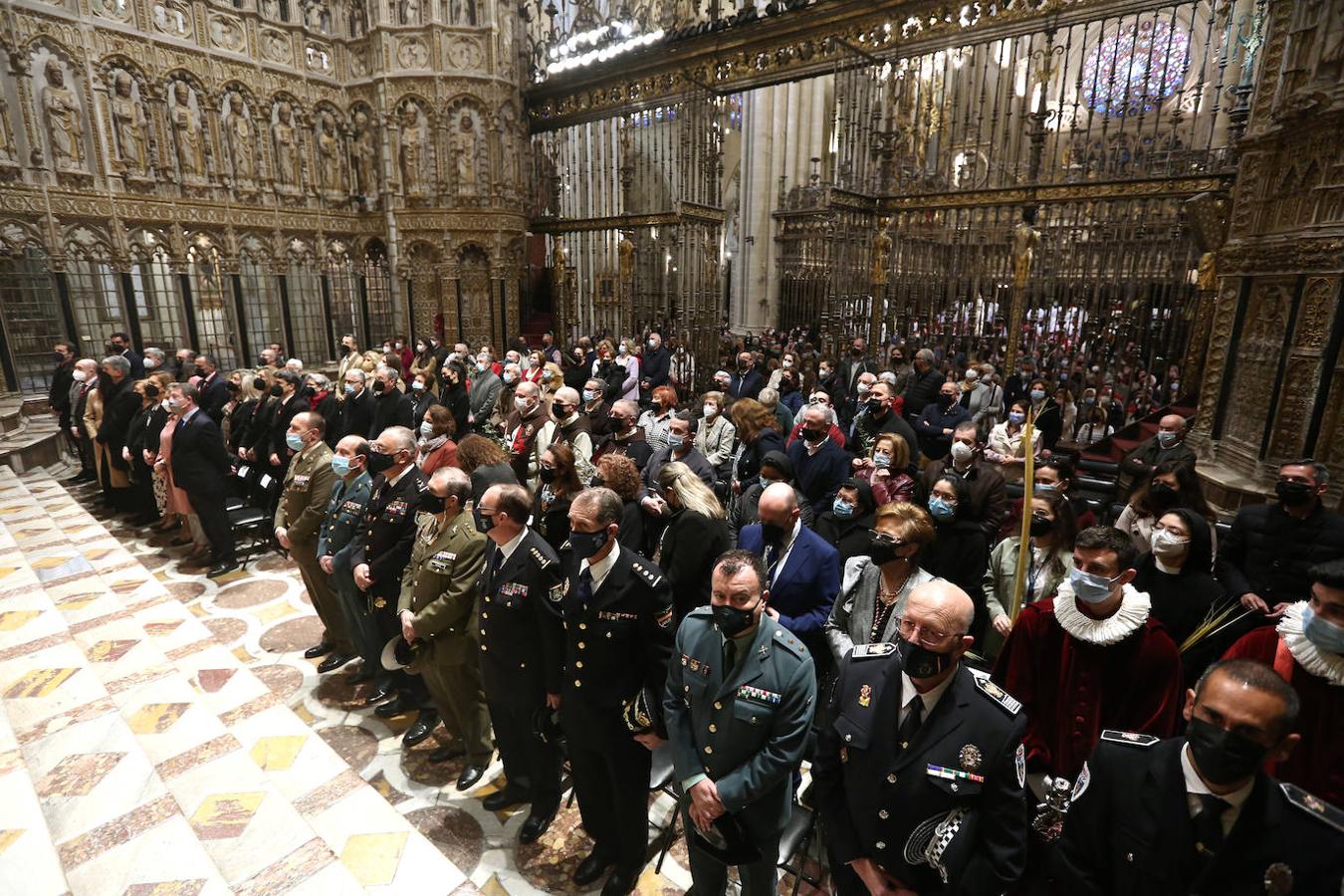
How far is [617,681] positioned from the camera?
272cm

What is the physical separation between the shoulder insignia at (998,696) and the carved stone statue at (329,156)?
1514cm

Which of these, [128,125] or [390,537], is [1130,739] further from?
[128,125]

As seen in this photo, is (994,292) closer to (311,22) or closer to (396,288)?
(396,288)

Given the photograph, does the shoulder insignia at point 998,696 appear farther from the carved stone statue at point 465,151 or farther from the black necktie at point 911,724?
the carved stone statue at point 465,151

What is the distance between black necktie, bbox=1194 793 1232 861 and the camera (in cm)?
152

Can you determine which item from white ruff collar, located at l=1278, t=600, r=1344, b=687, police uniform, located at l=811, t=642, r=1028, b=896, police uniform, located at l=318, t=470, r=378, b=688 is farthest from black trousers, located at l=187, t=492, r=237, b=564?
white ruff collar, located at l=1278, t=600, r=1344, b=687

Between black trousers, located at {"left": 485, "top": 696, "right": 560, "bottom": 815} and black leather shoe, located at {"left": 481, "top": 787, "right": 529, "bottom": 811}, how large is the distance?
54 mm

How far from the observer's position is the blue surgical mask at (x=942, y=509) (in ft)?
10.6

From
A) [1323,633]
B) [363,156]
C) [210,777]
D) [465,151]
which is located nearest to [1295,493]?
[1323,633]

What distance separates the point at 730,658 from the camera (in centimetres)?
228

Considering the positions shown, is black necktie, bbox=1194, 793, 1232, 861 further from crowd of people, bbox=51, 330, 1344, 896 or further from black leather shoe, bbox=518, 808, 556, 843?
black leather shoe, bbox=518, 808, 556, 843

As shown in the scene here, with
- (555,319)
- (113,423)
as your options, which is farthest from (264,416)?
(555,319)

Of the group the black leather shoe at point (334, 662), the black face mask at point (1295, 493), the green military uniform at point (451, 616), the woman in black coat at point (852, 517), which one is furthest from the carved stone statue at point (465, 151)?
the black face mask at point (1295, 493)

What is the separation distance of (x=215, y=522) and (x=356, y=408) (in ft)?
5.51
